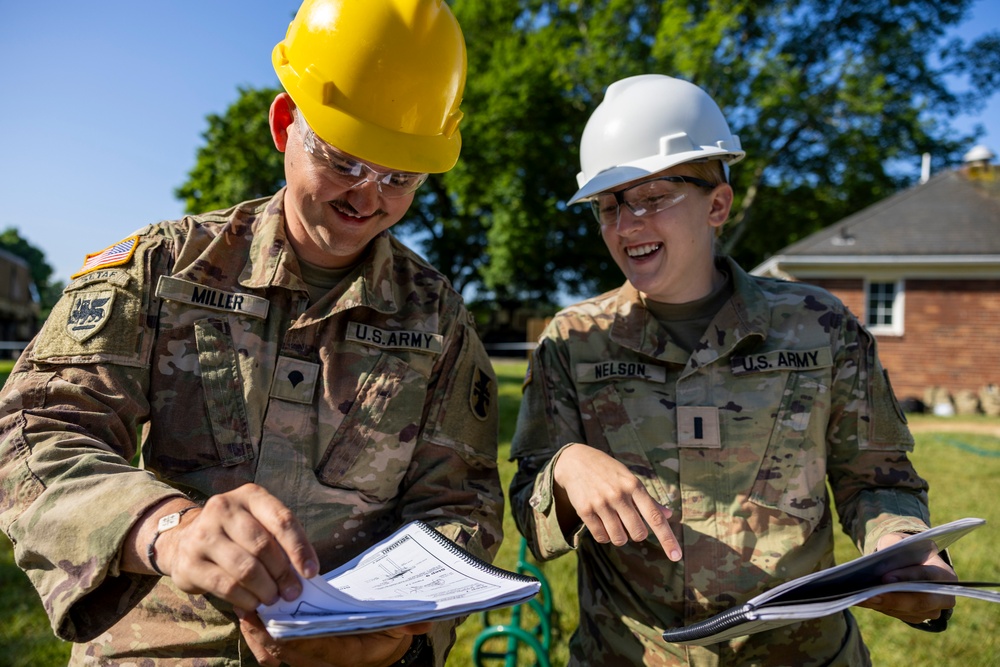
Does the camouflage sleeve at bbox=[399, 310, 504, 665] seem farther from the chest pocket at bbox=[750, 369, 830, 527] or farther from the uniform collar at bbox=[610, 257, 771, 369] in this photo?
the chest pocket at bbox=[750, 369, 830, 527]

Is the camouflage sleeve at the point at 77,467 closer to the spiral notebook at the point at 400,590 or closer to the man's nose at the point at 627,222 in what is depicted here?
the spiral notebook at the point at 400,590

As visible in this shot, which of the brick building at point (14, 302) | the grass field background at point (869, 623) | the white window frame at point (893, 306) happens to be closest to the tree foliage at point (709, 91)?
the white window frame at point (893, 306)

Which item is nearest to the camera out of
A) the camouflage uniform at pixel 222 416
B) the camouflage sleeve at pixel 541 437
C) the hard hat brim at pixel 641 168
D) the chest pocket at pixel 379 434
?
the camouflage uniform at pixel 222 416

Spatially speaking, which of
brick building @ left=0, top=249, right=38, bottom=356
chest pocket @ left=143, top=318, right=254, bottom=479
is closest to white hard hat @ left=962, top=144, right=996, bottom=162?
chest pocket @ left=143, top=318, right=254, bottom=479

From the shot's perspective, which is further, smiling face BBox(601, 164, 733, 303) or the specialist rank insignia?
smiling face BBox(601, 164, 733, 303)

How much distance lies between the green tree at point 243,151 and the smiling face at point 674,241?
903 inches

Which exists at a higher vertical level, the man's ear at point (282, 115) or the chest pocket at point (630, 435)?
the man's ear at point (282, 115)

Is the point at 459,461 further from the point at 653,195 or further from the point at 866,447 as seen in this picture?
the point at 866,447

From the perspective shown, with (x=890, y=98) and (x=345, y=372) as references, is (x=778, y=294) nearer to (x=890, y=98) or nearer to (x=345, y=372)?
(x=345, y=372)

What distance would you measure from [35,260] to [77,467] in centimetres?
7704

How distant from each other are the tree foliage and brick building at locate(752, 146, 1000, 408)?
4.30m

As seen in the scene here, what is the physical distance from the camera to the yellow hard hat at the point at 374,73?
1833 mm

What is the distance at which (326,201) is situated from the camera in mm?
1923

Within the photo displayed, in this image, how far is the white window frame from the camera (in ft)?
55.5
